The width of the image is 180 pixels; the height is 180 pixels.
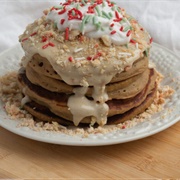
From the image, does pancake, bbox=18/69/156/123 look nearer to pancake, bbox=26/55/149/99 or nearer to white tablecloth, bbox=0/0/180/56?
pancake, bbox=26/55/149/99

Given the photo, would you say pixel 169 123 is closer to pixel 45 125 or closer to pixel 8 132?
pixel 45 125

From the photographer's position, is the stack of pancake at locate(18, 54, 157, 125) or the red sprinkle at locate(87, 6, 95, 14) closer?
the stack of pancake at locate(18, 54, 157, 125)

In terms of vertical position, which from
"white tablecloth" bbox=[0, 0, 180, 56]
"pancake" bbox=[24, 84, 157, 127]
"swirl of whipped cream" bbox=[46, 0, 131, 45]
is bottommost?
"pancake" bbox=[24, 84, 157, 127]

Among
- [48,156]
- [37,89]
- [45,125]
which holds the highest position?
[37,89]

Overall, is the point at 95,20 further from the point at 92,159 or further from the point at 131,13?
the point at 131,13

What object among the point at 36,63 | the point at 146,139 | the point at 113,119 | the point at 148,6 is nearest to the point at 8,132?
the point at 36,63

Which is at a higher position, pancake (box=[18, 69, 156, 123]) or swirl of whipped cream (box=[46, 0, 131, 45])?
swirl of whipped cream (box=[46, 0, 131, 45])

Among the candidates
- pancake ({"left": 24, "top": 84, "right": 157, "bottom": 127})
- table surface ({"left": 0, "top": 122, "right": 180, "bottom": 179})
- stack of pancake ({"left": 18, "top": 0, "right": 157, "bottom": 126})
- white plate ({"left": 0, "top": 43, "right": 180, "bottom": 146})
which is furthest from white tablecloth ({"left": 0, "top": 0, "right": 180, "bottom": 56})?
table surface ({"left": 0, "top": 122, "right": 180, "bottom": 179})
